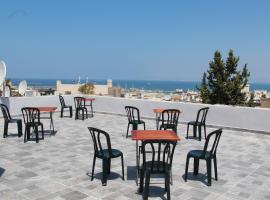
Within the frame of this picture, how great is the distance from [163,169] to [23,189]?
6.25ft

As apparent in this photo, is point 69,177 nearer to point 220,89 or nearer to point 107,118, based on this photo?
point 107,118

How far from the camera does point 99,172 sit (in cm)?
505

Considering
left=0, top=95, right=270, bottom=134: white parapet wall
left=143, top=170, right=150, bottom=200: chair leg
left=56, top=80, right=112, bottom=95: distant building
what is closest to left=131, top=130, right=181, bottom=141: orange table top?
left=143, top=170, right=150, bottom=200: chair leg

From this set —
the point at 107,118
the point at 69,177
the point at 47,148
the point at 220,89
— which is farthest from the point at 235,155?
the point at 220,89

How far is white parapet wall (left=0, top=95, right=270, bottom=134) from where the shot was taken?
29.8ft

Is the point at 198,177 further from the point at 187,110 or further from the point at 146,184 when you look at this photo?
the point at 187,110

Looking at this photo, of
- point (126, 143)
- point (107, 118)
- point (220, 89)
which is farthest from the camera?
point (220, 89)

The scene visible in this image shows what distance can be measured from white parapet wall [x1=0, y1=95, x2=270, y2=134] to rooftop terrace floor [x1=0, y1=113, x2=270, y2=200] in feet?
3.29

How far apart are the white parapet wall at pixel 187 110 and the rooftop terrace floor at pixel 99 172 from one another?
3.29ft

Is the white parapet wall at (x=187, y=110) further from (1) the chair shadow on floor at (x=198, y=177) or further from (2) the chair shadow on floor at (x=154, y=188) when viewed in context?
(2) the chair shadow on floor at (x=154, y=188)

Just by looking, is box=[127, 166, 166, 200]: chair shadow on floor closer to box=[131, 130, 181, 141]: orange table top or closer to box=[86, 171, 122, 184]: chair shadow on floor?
box=[86, 171, 122, 184]: chair shadow on floor

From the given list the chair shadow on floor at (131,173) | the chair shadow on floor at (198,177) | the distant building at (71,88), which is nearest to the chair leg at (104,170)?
the chair shadow on floor at (131,173)

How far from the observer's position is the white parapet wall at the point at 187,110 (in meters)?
9.07

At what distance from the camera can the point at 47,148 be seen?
21.8 feet
